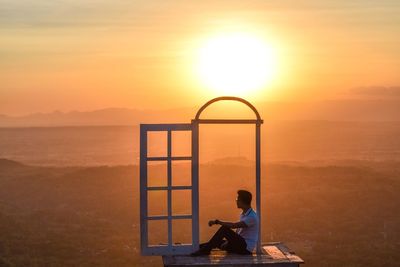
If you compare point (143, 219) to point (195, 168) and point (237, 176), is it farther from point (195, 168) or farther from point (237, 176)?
point (237, 176)

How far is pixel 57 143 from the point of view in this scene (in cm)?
12688

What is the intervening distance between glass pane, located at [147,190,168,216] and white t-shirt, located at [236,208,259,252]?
52.7 ft

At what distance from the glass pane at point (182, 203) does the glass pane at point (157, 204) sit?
473 millimetres

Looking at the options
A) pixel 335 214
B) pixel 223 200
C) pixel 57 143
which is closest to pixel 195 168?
pixel 335 214

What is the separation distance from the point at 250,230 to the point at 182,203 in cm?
1858

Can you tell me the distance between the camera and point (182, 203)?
94.0 feet

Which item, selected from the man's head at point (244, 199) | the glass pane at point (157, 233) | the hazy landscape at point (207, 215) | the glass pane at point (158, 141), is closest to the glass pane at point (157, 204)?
the hazy landscape at point (207, 215)

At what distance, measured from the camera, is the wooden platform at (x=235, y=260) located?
Result: 31.8 feet

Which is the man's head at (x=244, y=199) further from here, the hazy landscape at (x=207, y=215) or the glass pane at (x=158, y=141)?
the hazy landscape at (x=207, y=215)

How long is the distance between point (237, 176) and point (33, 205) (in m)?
13.4

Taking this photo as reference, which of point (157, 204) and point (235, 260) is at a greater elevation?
point (235, 260)

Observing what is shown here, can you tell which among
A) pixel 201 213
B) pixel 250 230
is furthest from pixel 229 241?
pixel 201 213

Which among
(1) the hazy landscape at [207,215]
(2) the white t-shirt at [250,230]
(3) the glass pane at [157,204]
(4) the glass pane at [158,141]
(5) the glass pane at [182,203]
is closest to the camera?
(2) the white t-shirt at [250,230]

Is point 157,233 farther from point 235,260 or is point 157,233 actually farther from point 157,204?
point 235,260
